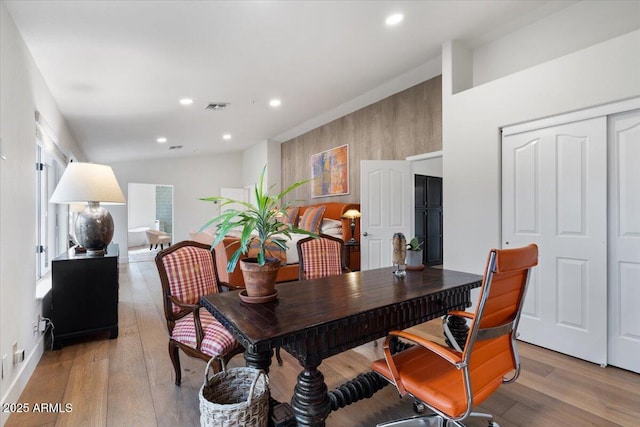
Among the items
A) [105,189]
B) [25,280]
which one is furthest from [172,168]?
[25,280]

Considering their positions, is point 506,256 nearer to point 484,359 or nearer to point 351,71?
point 484,359

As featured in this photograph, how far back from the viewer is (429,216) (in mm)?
6906

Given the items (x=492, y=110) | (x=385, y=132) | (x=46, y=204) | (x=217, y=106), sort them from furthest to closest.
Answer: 1. (x=385, y=132)
2. (x=217, y=106)
3. (x=46, y=204)
4. (x=492, y=110)

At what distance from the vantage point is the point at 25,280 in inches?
91.0

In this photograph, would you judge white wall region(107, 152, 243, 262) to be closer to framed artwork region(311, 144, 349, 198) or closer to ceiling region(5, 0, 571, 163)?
ceiling region(5, 0, 571, 163)

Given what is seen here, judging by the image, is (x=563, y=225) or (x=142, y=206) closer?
(x=563, y=225)

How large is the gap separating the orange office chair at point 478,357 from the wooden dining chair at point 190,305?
3.24ft

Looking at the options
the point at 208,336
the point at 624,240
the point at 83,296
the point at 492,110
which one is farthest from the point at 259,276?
the point at 492,110

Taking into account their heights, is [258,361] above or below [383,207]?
below

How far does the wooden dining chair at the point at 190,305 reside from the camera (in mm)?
1866

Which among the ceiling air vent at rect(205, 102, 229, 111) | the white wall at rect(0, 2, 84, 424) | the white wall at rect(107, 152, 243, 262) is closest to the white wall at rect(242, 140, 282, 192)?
the white wall at rect(107, 152, 243, 262)

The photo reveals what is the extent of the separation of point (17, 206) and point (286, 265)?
2.93 m

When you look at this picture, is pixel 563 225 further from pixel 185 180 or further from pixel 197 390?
pixel 185 180

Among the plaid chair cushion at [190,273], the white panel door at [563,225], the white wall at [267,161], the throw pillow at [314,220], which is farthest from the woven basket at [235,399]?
the white wall at [267,161]
